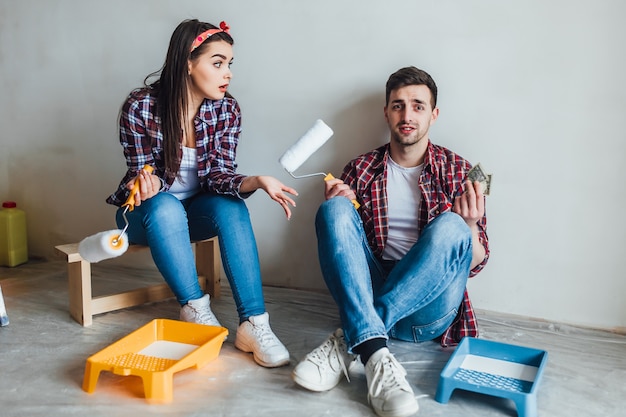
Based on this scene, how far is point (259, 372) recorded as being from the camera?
5.52 ft

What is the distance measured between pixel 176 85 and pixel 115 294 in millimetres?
729

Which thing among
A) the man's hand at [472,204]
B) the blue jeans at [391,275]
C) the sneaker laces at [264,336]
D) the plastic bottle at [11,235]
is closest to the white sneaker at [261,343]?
the sneaker laces at [264,336]

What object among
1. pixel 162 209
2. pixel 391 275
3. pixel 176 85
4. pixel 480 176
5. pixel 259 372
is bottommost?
pixel 259 372

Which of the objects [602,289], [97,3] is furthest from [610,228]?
[97,3]

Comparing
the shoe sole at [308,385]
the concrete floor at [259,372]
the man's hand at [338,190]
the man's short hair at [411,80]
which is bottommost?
the concrete floor at [259,372]

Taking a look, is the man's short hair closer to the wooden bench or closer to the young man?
the young man

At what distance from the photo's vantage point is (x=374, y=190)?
1914mm

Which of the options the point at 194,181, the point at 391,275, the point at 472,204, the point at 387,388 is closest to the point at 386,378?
the point at 387,388

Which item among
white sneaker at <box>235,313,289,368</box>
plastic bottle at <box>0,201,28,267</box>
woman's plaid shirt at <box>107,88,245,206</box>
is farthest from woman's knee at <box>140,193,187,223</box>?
plastic bottle at <box>0,201,28,267</box>

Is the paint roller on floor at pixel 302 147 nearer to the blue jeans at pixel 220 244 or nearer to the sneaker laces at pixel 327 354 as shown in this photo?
the blue jeans at pixel 220 244

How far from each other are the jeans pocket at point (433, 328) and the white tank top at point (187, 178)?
0.82m

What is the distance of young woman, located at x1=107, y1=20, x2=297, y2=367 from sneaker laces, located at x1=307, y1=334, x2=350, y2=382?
0.48 feet

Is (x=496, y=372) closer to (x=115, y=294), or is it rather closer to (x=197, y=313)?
(x=197, y=313)

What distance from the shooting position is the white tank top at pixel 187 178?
1.99 metres
